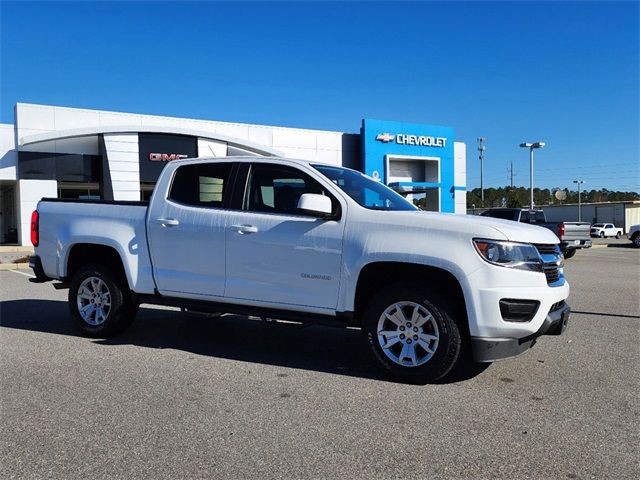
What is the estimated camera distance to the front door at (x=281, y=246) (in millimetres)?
5145

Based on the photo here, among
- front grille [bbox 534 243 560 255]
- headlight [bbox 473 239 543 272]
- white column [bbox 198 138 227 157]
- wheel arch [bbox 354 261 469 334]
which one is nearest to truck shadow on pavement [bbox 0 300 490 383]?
wheel arch [bbox 354 261 469 334]

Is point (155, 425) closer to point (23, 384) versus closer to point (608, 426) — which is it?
point (23, 384)

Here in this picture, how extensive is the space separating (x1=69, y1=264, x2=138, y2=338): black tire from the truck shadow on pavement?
13 cm

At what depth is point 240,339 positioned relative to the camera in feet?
21.6

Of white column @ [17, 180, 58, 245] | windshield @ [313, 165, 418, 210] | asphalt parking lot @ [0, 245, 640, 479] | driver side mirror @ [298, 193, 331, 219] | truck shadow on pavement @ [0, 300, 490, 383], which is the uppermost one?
white column @ [17, 180, 58, 245]

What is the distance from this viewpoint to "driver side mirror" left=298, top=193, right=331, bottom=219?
4.96 m

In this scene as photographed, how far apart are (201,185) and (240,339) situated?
1833mm

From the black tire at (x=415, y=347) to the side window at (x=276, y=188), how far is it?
3.86 feet

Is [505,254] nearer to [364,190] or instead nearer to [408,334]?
[408,334]

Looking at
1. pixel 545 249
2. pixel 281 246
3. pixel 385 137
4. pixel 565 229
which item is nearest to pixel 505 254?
pixel 545 249

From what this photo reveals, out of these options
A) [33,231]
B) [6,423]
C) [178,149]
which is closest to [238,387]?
[6,423]

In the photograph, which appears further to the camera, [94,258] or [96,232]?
[94,258]

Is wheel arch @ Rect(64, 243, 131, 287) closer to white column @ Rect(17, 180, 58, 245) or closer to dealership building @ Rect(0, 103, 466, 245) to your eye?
dealership building @ Rect(0, 103, 466, 245)

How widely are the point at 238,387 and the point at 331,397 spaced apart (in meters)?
0.81
